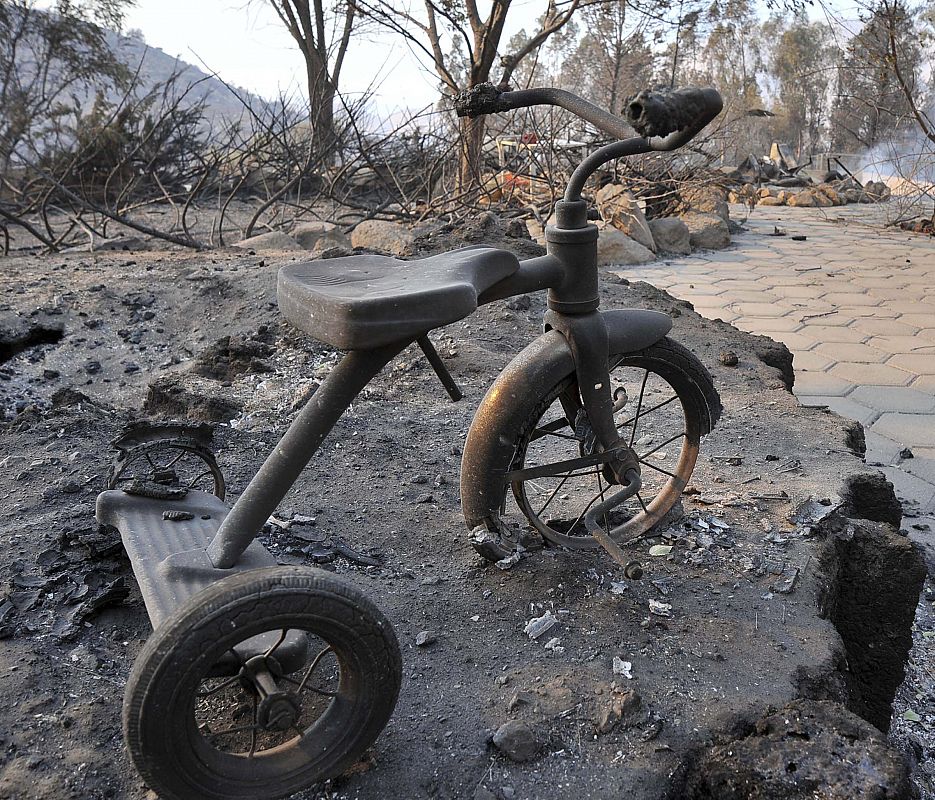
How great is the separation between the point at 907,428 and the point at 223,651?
11.1ft

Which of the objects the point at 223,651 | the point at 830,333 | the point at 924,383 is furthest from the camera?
the point at 830,333

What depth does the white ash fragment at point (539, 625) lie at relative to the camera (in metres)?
2.02

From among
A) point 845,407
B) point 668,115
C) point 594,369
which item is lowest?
point 845,407

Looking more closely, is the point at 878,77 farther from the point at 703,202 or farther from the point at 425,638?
the point at 425,638

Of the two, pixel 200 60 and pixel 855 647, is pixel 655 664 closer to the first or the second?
pixel 855 647

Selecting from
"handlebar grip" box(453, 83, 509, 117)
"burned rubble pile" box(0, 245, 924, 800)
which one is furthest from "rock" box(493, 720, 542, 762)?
"handlebar grip" box(453, 83, 509, 117)

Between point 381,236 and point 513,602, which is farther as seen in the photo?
point 381,236

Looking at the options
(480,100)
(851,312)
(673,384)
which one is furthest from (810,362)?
(480,100)

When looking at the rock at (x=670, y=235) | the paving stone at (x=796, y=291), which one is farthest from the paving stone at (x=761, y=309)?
the rock at (x=670, y=235)

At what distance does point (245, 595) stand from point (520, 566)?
1004 mm

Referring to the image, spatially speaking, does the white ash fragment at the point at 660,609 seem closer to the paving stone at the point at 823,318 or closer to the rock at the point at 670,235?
the paving stone at the point at 823,318

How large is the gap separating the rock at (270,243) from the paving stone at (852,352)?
400cm

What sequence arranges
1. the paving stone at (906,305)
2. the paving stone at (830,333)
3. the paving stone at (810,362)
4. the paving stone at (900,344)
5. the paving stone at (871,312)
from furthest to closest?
the paving stone at (906,305), the paving stone at (871,312), the paving stone at (830,333), the paving stone at (900,344), the paving stone at (810,362)

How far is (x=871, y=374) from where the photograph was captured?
173 inches
